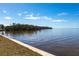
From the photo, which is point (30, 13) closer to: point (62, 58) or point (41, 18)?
point (41, 18)

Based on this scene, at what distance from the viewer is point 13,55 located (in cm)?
602

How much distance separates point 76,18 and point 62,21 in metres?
0.63

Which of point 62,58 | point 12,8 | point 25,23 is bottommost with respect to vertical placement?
point 62,58

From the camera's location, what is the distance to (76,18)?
8.77 meters

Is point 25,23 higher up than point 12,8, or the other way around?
point 12,8

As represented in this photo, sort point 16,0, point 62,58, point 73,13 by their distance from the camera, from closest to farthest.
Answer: point 62,58
point 16,0
point 73,13

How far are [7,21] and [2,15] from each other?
318 mm

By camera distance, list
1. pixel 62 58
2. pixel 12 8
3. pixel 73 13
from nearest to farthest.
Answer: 1. pixel 62 58
2. pixel 12 8
3. pixel 73 13

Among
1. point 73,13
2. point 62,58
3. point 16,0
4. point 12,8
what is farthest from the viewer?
point 73,13

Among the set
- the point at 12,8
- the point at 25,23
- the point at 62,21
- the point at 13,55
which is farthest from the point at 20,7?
the point at 13,55

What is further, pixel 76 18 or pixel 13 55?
pixel 76 18

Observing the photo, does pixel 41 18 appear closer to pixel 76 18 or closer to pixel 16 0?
pixel 76 18

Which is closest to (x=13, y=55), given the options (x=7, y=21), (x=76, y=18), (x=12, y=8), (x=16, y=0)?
(x=16, y=0)

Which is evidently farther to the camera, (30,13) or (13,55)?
(30,13)
